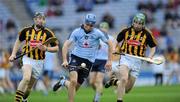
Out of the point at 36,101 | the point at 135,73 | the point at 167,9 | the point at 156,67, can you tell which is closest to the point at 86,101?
the point at 36,101

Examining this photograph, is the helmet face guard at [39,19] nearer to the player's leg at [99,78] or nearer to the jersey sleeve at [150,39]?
the jersey sleeve at [150,39]

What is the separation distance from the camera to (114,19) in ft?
119

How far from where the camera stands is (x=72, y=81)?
52.5ft

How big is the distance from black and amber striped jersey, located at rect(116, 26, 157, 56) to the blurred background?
49.5ft

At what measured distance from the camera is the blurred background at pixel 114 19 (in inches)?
1328

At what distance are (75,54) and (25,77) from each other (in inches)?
53.2

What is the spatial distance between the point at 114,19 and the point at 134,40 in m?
19.3

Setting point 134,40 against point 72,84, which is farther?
point 134,40

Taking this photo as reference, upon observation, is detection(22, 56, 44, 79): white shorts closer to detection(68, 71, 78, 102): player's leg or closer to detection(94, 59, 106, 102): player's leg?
detection(68, 71, 78, 102): player's leg

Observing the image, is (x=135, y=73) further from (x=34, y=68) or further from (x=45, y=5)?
(x=45, y=5)

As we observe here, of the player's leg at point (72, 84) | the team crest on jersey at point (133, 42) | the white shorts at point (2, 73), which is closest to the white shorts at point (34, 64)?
the player's leg at point (72, 84)

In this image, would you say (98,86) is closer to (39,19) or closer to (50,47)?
(50,47)

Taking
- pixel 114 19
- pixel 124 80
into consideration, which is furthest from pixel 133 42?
pixel 114 19

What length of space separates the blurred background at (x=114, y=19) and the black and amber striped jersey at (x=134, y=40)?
15.1m
